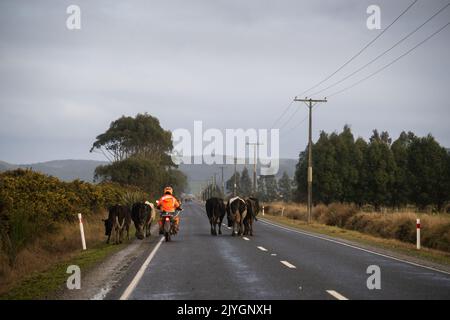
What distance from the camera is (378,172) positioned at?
90.4 meters

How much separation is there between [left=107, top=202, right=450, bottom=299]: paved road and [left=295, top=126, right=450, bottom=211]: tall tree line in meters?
69.5

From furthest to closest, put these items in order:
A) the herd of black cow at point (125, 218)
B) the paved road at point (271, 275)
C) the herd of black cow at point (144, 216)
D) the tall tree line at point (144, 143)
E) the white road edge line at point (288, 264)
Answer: the tall tree line at point (144, 143) → the herd of black cow at point (144, 216) → the herd of black cow at point (125, 218) → the white road edge line at point (288, 264) → the paved road at point (271, 275)

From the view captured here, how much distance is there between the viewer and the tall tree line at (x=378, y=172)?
3388 inches

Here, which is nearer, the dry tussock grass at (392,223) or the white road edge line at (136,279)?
the white road edge line at (136,279)

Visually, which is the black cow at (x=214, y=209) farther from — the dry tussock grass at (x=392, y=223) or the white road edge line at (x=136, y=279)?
the dry tussock grass at (x=392, y=223)

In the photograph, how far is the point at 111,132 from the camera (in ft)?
274

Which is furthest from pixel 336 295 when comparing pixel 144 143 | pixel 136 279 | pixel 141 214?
pixel 144 143

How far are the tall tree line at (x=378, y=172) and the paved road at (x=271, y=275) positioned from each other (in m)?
69.5

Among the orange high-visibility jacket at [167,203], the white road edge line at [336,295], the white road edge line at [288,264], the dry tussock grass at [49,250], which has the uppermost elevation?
the orange high-visibility jacket at [167,203]

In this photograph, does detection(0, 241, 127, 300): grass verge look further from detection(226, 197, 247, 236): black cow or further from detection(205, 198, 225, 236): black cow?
detection(205, 198, 225, 236): black cow

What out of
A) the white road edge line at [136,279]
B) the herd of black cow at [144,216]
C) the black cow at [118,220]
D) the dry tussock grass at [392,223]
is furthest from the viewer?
the dry tussock grass at [392,223]

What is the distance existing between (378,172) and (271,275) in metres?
80.1

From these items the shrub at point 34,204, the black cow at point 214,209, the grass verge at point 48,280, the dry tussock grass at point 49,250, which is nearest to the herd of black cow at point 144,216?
the black cow at point 214,209
